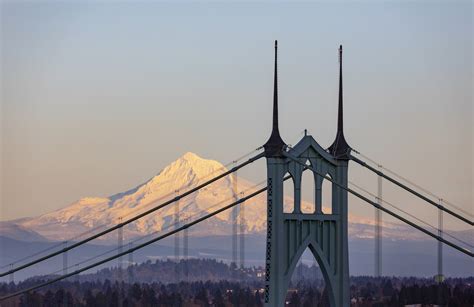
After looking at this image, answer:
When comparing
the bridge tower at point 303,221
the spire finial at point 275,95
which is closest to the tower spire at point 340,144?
the bridge tower at point 303,221

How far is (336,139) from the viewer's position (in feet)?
447

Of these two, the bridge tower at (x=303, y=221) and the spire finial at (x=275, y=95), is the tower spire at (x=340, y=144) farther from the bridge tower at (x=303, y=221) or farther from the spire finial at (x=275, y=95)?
the spire finial at (x=275, y=95)

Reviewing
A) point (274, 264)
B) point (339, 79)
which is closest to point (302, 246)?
point (274, 264)

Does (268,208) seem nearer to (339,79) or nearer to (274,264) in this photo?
(274,264)

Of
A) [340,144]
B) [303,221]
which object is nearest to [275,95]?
[340,144]

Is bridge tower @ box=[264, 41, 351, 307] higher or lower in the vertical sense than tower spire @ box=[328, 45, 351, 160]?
lower

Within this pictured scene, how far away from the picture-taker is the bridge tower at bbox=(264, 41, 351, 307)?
130 meters

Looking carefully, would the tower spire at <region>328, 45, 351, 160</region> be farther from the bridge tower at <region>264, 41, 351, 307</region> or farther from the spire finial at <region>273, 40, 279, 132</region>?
the spire finial at <region>273, 40, 279, 132</region>

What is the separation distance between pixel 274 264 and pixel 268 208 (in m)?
3.46

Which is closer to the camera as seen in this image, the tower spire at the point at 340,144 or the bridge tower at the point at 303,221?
the bridge tower at the point at 303,221

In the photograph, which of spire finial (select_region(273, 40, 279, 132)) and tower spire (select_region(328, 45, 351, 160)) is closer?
spire finial (select_region(273, 40, 279, 132))

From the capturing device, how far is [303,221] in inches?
5197

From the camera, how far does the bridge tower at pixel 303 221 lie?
130250mm

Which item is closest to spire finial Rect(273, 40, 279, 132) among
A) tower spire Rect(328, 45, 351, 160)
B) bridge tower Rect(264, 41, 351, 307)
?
bridge tower Rect(264, 41, 351, 307)
